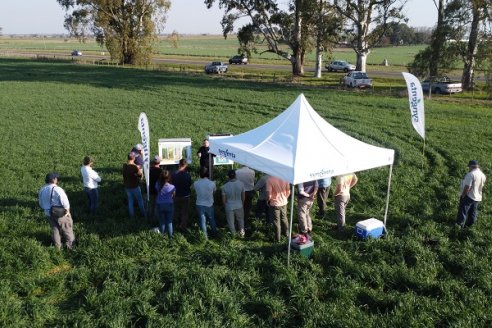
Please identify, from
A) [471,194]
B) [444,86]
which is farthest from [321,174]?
[444,86]

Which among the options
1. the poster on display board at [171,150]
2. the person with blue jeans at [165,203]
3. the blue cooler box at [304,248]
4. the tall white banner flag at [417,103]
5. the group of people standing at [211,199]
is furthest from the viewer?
the tall white banner flag at [417,103]

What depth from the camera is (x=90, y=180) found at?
33.8 ft

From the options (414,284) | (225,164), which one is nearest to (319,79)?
(225,164)

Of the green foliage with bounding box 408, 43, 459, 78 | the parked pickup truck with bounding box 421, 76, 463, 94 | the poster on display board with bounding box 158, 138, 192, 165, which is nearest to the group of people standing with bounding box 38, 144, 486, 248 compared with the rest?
the poster on display board with bounding box 158, 138, 192, 165

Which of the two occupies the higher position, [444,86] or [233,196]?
[444,86]

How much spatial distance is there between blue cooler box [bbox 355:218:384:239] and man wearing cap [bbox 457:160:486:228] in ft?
6.19

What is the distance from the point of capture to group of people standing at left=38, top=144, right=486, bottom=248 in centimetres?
886

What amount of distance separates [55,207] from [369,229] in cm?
630

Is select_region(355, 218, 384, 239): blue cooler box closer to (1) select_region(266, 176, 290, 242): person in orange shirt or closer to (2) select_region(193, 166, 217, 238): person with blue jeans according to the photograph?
(1) select_region(266, 176, 290, 242): person in orange shirt

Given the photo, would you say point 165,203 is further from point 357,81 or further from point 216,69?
point 216,69

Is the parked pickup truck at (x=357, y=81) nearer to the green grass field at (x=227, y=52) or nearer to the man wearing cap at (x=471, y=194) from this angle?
the green grass field at (x=227, y=52)

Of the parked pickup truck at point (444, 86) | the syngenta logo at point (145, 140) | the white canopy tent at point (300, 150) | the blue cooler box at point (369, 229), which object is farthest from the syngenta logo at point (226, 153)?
the parked pickup truck at point (444, 86)

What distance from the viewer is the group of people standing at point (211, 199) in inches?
349

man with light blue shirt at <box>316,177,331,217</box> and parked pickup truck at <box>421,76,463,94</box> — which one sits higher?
parked pickup truck at <box>421,76,463,94</box>
